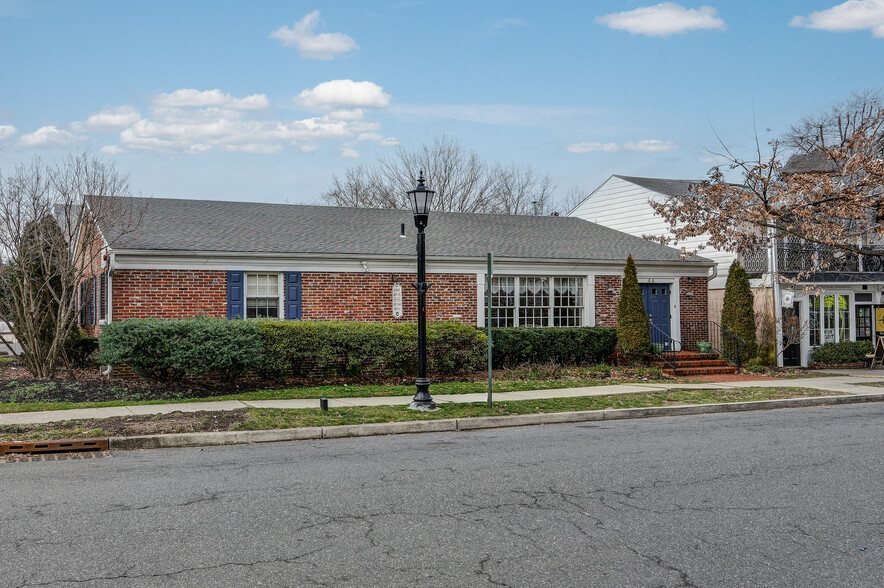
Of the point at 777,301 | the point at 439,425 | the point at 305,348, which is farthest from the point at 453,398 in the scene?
the point at 777,301

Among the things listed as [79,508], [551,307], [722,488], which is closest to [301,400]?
[79,508]

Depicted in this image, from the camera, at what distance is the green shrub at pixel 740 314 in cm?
2172

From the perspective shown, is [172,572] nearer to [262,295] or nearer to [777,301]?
[262,295]

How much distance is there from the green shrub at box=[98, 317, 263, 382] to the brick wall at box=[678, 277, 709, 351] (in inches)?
513

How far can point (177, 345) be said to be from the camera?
1473 centimetres

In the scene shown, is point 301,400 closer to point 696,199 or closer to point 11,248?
point 11,248

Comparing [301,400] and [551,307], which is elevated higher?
[551,307]

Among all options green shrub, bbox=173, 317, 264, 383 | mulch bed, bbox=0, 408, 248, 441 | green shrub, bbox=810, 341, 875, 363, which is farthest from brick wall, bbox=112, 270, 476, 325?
green shrub, bbox=810, 341, 875, 363

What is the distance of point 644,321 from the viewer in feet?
65.9

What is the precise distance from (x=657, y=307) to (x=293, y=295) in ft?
34.5

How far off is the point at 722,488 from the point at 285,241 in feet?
46.8

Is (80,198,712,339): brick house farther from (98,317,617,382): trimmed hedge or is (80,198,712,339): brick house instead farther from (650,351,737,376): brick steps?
(98,317,617,382): trimmed hedge

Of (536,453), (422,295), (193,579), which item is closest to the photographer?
(193,579)

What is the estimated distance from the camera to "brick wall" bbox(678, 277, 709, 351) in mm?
22703
